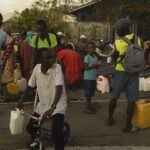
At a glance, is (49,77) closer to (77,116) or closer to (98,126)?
(98,126)

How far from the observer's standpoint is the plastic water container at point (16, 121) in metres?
7.05

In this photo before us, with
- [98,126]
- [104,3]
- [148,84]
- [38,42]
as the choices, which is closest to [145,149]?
[98,126]

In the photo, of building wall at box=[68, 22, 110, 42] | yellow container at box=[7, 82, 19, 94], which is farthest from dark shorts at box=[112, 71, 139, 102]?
building wall at box=[68, 22, 110, 42]

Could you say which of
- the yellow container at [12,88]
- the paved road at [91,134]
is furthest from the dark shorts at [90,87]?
the yellow container at [12,88]

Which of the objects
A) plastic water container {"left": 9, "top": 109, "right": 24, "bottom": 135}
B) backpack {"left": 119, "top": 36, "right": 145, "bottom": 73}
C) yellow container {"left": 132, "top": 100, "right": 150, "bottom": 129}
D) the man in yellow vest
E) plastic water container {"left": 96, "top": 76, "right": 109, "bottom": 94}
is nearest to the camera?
plastic water container {"left": 9, "top": 109, "right": 24, "bottom": 135}

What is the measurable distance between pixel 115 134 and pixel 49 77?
7.08 ft

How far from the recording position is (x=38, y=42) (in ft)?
31.3

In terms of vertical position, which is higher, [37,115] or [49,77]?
[49,77]

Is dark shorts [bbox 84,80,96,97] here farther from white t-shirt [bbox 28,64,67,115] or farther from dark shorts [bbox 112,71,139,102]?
white t-shirt [bbox 28,64,67,115]

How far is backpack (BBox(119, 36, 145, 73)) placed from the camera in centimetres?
823

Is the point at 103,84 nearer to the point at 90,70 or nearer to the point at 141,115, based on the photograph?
the point at 90,70

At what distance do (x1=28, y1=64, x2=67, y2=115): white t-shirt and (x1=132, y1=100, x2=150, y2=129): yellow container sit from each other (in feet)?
7.41

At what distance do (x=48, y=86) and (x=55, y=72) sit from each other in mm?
209

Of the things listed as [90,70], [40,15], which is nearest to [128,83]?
[90,70]
